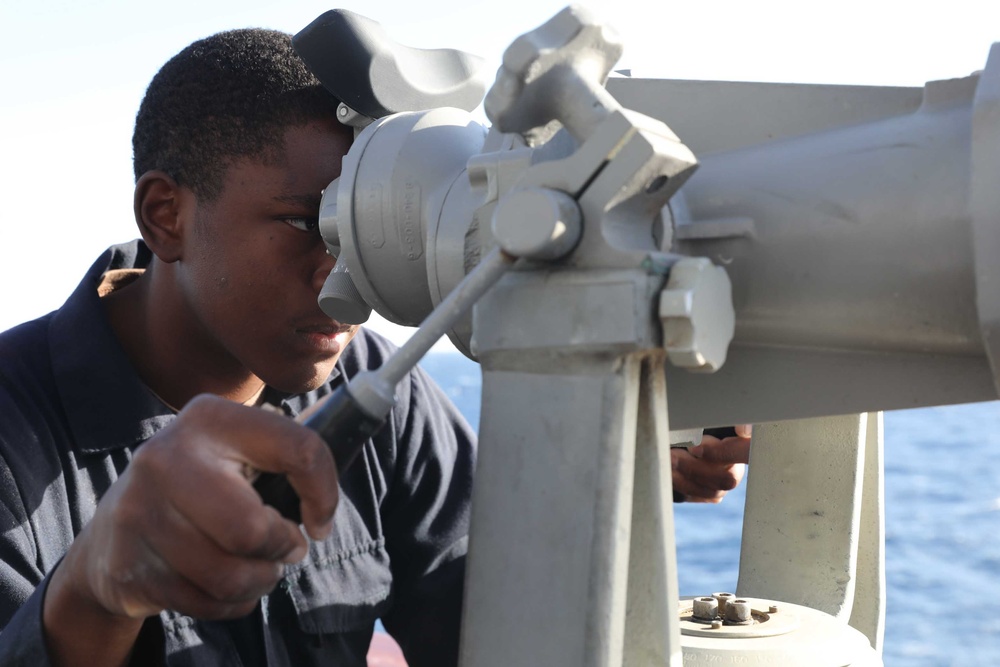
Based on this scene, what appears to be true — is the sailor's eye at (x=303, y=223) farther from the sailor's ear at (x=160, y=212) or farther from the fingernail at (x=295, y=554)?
the fingernail at (x=295, y=554)

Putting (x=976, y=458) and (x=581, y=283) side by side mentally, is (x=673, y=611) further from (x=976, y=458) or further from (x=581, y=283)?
(x=976, y=458)

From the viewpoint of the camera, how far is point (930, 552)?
439 inches

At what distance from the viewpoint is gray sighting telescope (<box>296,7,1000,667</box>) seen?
67 centimetres

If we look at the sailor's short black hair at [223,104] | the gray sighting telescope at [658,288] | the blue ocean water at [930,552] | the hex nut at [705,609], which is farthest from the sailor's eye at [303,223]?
the blue ocean water at [930,552]

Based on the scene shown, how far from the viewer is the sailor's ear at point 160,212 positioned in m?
1.40

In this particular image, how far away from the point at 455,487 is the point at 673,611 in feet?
3.33

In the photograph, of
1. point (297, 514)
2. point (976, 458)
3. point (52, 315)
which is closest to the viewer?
point (297, 514)

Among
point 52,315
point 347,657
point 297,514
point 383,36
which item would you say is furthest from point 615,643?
point 52,315

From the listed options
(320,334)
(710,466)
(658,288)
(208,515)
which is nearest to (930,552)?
(710,466)

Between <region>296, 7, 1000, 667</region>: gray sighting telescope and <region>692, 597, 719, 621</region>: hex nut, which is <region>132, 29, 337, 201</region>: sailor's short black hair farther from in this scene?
<region>692, 597, 719, 621</region>: hex nut

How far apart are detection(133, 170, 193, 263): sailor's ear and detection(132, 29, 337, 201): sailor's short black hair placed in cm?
2

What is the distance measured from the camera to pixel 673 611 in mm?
702

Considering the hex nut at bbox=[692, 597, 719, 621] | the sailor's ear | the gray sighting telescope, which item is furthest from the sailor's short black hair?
the hex nut at bbox=[692, 597, 719, 621]

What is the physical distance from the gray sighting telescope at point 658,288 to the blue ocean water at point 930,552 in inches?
101
